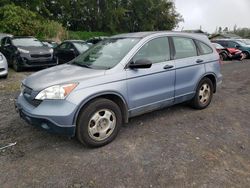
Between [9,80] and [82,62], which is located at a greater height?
[82,62]

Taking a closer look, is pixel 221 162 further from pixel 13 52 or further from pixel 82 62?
pixel 13 52

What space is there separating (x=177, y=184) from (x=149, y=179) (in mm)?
337

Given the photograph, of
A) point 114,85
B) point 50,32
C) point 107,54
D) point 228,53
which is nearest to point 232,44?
point 228,53

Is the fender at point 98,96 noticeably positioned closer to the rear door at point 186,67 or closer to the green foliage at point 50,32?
the rear door at point 186,67

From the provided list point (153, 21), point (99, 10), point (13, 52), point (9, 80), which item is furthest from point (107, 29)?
point (9, 80)

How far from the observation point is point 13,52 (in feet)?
37.9

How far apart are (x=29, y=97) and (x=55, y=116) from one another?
2.08 feet

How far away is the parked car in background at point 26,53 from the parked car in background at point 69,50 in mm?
686

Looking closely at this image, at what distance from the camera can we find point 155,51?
16.2 ft

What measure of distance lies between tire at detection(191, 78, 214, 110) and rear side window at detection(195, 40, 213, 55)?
59cm

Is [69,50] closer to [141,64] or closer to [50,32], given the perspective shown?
[141,64]

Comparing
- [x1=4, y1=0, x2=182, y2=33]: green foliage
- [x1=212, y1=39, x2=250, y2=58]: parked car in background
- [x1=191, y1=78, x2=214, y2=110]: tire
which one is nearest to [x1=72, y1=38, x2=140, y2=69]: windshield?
[x1=191, y1=78, x2=214, y2=110]: tire

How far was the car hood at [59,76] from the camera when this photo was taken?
3994 millimetres

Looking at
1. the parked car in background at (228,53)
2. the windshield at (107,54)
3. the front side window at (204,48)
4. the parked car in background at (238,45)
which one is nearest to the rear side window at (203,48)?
the front side window at (204,48)
